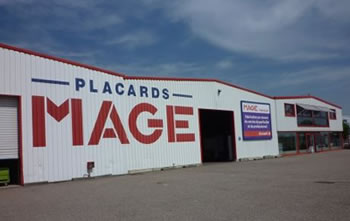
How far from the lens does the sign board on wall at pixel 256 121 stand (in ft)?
103

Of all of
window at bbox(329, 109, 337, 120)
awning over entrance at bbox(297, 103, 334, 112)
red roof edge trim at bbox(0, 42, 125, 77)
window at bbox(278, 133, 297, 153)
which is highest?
red roof edge trim at bbox(0, 42, 125, 77)

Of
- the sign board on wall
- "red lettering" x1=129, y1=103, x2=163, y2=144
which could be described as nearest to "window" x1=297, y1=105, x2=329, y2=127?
the sign board on wall

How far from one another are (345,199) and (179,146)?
16.1 metres

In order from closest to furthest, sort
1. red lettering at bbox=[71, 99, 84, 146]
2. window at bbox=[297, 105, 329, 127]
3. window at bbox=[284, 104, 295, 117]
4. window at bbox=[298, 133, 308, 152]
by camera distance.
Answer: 1. red lettering at bbox=[71, 99, 84, 146]
2. window at bbox=[284, 104, 295, 117]
3. window at bbox=[298, 133, 308, 152]
4. window at bbox=[297, 105, 329, 127]

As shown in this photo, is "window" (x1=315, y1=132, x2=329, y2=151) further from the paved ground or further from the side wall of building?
the paved ground

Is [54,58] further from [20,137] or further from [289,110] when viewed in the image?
[289,110]

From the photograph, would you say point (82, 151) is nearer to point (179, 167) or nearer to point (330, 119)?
point (179, 167)

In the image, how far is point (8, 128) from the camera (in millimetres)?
16031

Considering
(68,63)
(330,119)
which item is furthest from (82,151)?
(330,119)

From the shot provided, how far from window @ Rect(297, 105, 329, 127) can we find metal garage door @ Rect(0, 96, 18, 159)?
32.1 meters

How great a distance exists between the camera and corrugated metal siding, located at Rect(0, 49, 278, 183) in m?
16.5

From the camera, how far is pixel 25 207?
32.1 ft

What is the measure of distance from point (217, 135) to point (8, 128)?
21272mm

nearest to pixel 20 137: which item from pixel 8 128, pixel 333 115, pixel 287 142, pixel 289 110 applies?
pixel 8 128
